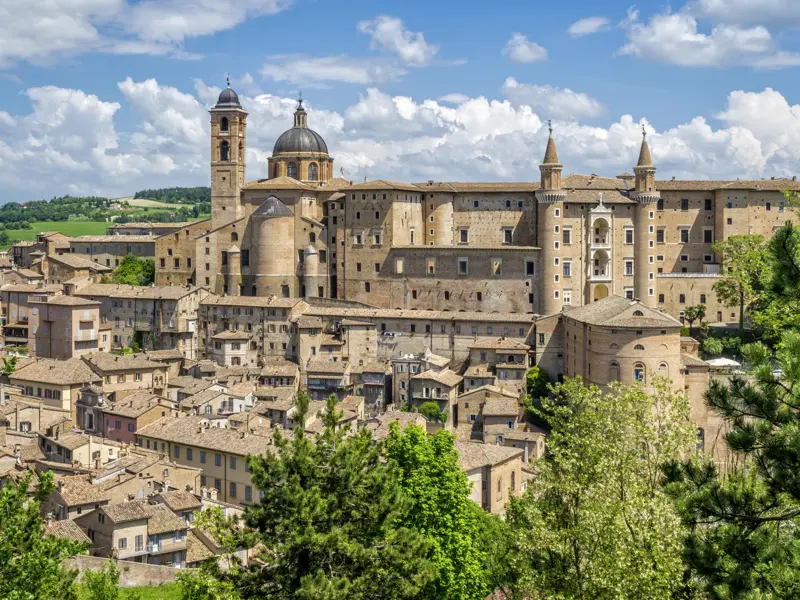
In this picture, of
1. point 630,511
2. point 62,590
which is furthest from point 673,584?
point 62,590

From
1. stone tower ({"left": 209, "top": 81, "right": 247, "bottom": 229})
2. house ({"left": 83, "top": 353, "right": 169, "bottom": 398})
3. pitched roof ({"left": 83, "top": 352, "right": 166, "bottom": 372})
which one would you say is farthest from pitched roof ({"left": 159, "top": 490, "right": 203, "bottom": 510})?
stone tower ({"left": 209, "top": 81, "right": 247, "bottom": 229})

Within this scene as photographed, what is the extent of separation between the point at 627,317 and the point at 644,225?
2038 cm

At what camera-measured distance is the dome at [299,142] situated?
89.6 meters

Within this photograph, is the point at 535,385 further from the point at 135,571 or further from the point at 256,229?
the point at 135,571

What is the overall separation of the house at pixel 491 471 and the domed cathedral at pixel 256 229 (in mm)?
30072

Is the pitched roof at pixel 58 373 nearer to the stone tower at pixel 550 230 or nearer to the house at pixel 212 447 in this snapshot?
the house at pixel 212 447

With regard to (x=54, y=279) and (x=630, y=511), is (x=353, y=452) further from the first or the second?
(x=54, y=279)

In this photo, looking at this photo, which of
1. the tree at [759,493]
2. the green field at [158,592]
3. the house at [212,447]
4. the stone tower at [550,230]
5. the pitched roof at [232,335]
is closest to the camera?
the tree at [759,493]

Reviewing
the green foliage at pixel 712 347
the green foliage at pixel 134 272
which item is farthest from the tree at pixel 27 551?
the green foliage at pixel 134 272

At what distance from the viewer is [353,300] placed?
7431cm

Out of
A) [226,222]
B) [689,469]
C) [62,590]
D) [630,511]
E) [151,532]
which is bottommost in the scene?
[151,532]

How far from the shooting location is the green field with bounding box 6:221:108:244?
147750 mm

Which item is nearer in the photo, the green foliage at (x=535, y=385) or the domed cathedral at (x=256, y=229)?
the green foliage at (x=535, y=385)

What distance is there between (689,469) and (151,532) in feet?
87.1
